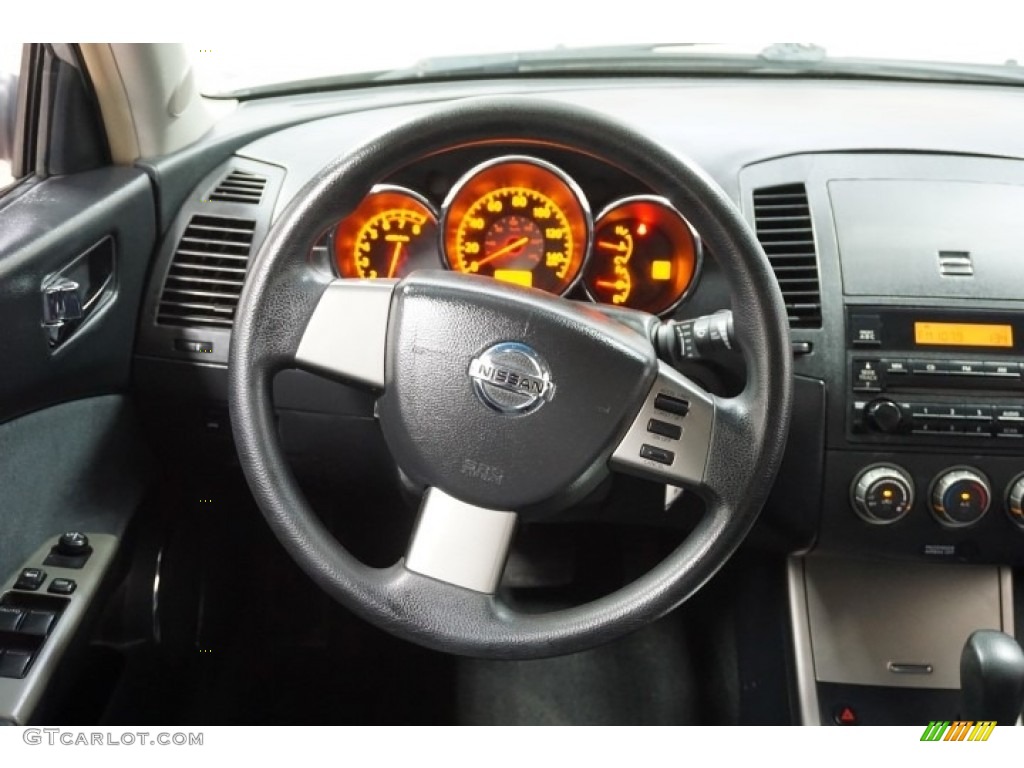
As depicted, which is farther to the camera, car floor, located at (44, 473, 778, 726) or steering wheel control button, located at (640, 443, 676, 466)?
car floor, located at (44, 473, 778, 726)

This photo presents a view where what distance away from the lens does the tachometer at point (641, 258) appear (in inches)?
67.0

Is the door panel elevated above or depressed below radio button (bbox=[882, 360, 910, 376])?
above

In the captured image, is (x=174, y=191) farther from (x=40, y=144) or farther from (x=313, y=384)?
(x=313, y=384)

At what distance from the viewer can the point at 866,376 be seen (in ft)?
5.66

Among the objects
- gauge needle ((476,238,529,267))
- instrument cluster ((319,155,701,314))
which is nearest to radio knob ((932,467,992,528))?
instrument cluster ((319,155,701,314))

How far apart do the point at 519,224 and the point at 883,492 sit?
2.35ft

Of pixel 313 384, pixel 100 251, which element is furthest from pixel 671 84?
pixel 100 251

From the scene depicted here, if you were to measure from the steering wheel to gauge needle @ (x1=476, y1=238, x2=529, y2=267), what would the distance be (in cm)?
42

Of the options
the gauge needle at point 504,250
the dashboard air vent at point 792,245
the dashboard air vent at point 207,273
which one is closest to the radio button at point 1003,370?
the dashboard air vent at point 792,245

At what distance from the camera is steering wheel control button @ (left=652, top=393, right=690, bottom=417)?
128cm

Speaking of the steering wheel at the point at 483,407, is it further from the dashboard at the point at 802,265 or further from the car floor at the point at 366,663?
the car floor at the point at 366,663

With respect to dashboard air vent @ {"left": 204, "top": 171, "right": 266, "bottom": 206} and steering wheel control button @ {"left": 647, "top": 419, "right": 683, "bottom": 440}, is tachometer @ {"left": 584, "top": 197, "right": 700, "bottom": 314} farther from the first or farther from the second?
dashboard air vent @ {"left": 204, "top": 171, "right": 266, "bottom": 206}

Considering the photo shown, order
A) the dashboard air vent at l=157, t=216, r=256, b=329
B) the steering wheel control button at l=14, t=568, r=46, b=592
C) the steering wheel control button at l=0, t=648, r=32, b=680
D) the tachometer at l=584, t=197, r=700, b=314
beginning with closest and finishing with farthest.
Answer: the steering wheel control button at l=0, t=648, r=32, b=680 → the steering wheel control button at l=14, t=568, r=46, b=592 → the tachometer at l=584, t=197, r=700, b=314 → the dashboard air vent at l=157, t=216, r=256, b=329

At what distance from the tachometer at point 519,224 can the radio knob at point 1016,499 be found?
781 mm
